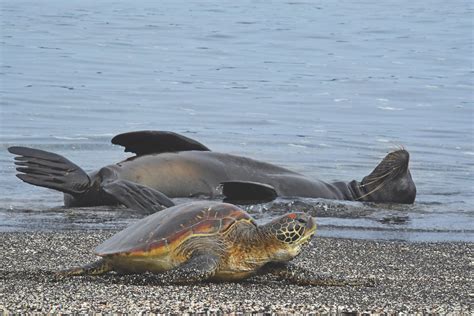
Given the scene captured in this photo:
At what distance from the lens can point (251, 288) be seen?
5984mm

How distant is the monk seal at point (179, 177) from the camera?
9.69m

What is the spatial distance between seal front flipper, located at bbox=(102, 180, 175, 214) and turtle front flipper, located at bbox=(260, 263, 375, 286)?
3100 mm

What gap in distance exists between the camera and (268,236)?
20.1ft

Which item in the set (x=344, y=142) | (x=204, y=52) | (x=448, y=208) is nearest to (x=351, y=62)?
(x=204, y=52)

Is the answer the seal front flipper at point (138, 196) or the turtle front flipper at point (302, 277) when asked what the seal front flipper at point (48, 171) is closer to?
the seal front flipper at point (138, 196)

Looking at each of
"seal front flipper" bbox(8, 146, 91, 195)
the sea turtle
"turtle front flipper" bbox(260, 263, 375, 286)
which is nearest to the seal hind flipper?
"seal front flipper" bbox(8, 146, 91, 195)

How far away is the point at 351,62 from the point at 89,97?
33.5 ft

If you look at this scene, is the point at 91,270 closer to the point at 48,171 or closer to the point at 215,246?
the point at 215,246

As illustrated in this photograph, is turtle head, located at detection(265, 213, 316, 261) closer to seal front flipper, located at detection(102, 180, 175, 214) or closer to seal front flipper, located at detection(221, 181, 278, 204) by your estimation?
seal front flipper, located at detection(102, 180, 175, 214)

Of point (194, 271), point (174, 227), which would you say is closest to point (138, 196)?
point (174, 227)

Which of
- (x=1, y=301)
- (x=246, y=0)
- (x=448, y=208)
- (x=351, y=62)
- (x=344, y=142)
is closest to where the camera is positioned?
(x=1, y=301)

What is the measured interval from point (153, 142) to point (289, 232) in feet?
14.5

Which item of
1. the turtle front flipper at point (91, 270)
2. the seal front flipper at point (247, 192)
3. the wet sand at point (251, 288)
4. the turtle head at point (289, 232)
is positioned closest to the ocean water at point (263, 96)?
the seal front flipper at point (247, 192)

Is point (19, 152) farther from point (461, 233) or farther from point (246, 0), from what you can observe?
point (246, 0)
